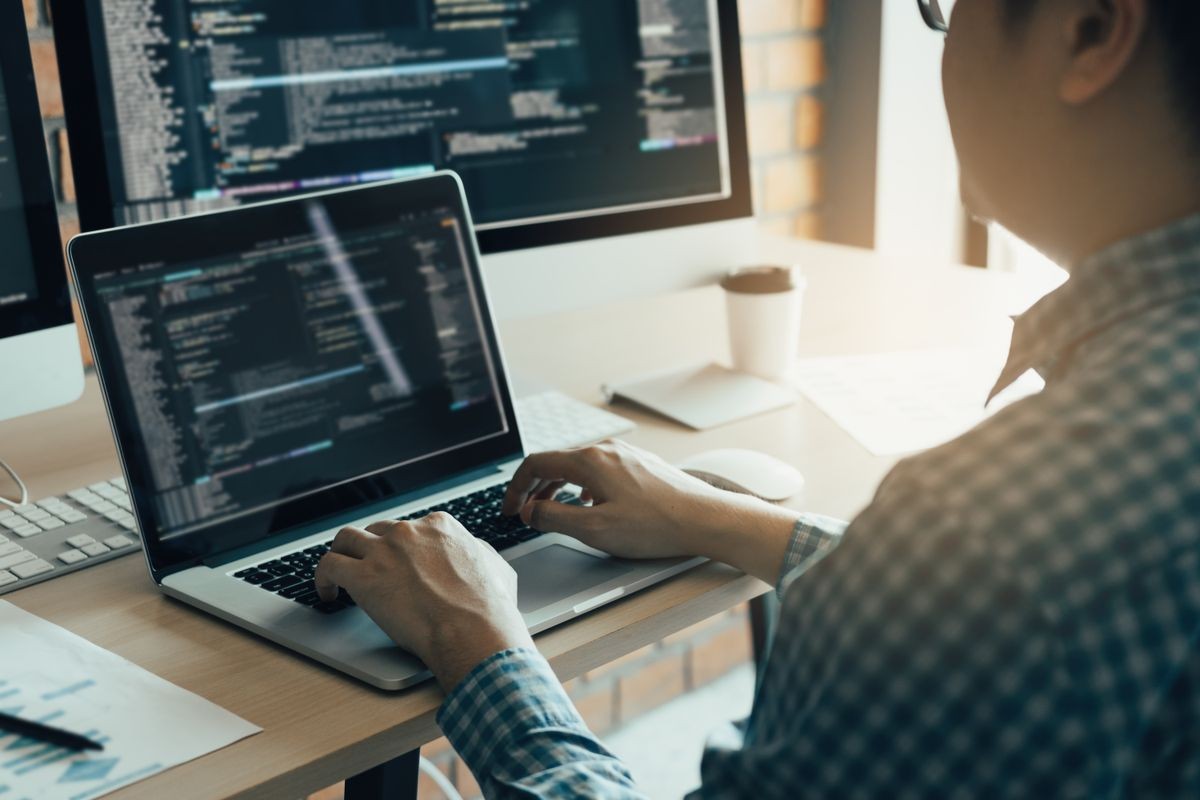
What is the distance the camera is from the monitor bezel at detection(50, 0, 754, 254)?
3.28ft

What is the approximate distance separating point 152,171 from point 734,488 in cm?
57

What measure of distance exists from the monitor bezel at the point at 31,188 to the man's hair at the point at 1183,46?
2.69 feet

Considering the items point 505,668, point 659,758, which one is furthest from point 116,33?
point 659,758

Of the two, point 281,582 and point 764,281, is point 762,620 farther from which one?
point 281,582

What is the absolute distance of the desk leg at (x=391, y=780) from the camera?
0.77 m

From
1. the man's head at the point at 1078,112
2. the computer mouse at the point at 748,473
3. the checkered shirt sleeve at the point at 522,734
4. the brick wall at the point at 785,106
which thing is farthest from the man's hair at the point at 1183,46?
the brick wall at the point at 785,106

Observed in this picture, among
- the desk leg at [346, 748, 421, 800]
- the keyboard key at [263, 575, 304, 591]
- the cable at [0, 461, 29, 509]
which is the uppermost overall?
the cable at [0, 461, 29, 509]

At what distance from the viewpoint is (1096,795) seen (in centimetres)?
47

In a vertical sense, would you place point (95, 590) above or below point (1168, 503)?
below

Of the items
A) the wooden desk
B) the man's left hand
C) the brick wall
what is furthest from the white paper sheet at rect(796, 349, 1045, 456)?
the brick wall

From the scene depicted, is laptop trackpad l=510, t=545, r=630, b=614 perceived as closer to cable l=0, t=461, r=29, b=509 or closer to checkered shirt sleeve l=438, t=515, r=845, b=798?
checkered shirt sleeve l=438, t=515, r=845, b=798

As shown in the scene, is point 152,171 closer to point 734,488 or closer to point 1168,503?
point 734,488

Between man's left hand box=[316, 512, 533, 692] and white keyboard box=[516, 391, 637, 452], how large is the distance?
0.27m

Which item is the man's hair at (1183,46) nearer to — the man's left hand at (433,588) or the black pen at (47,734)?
the man's left hand at (433,588)
